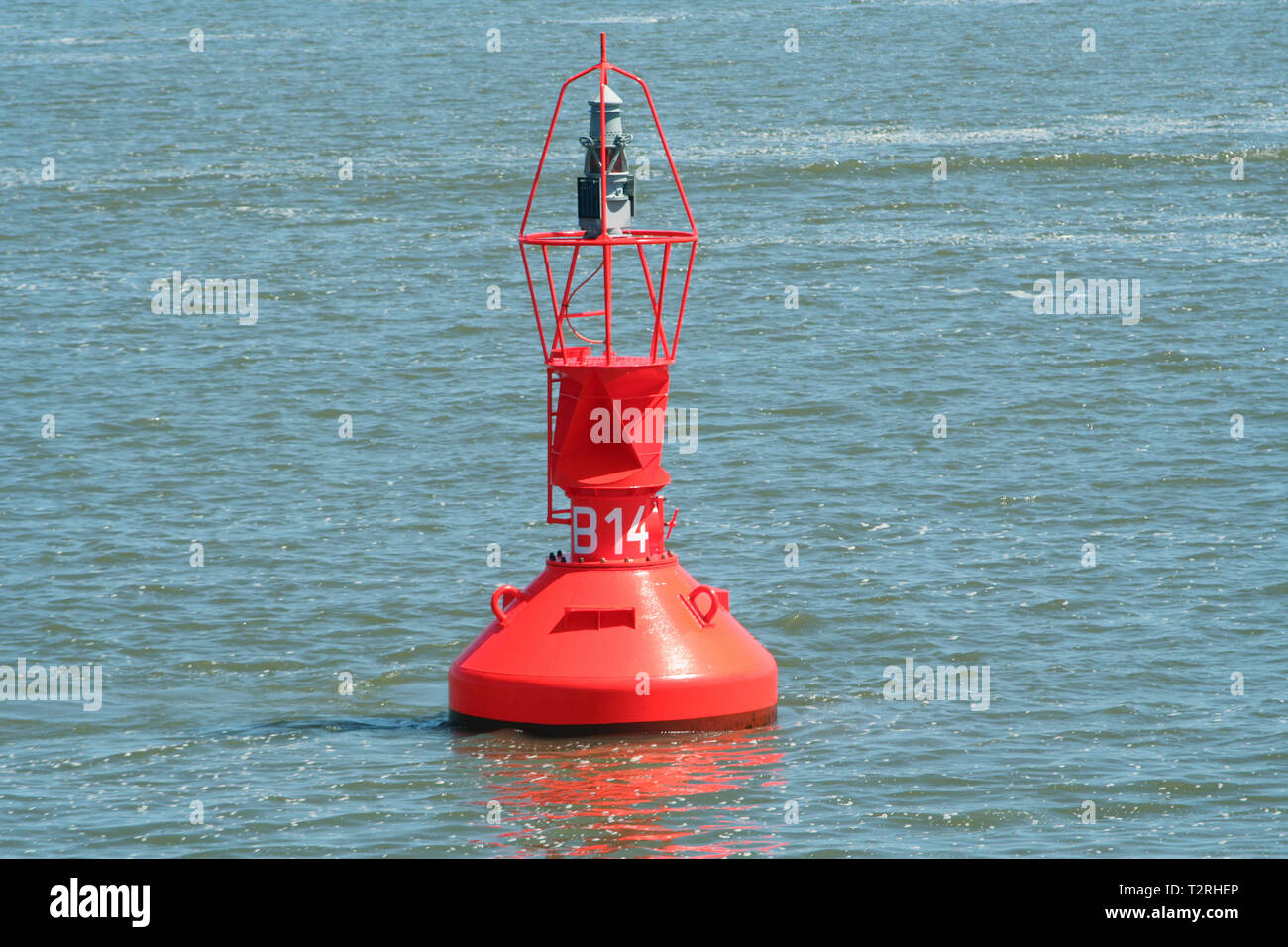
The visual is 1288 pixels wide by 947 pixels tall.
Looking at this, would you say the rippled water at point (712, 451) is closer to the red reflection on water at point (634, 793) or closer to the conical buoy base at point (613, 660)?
the red reflection on water at point (634, 793)

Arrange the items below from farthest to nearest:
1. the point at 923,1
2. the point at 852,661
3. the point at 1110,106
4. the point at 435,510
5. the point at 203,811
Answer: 1. the point at 923,1
2. the point at 1110,106
3. the point at 435,510
4. the point at 852,661
5. the point at 203,811

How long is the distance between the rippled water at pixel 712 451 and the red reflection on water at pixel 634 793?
4 centimetres

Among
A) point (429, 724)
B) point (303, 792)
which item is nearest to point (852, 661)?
point (429, 724)

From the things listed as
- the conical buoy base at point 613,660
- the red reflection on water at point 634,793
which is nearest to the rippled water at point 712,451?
the red reflection on water at point 634,793

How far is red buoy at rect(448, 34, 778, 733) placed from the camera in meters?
15.6

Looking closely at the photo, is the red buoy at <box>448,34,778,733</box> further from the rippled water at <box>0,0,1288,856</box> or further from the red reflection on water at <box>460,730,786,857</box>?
the rippled water at <box>0,0,1288,856</box>

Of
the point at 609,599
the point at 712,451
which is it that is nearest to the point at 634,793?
the point at 609,599

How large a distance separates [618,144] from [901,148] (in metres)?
34.1

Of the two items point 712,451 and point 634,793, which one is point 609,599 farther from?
point 712,451

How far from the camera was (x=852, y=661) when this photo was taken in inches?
769

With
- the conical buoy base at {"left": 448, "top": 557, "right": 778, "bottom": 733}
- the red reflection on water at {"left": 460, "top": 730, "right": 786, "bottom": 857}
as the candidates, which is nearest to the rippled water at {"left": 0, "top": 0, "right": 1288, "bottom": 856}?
the red reflection on water at {"left": 460, "top": 730, "right": 786, "bottom": 857}

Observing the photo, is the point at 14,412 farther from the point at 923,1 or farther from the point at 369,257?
the point at 923,1

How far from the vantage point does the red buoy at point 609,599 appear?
15617 mm

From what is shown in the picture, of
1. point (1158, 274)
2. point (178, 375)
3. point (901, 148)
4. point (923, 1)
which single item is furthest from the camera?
point (923, 1)
